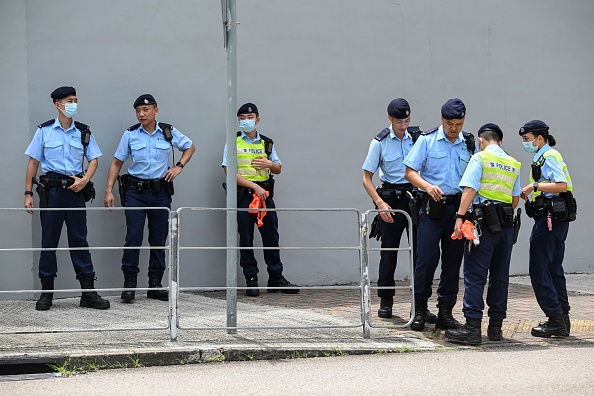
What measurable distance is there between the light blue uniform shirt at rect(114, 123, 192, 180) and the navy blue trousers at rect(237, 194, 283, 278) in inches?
38.9

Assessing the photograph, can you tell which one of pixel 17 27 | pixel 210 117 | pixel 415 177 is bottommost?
pixel 415 177

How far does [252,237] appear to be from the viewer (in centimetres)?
989

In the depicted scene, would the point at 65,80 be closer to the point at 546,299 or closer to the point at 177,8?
the point at 177,8

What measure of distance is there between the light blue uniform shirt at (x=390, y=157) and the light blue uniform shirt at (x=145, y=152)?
7.55 ft

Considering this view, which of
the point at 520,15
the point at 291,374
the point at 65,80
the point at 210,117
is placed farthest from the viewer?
the point at 520,15

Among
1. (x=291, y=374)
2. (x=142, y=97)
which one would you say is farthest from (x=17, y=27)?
(x=291, y=374)

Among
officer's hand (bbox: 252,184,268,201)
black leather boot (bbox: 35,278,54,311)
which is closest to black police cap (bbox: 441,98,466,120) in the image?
officer's hand (bbox: 252,184,268,201)

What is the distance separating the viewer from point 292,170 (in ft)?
34.6

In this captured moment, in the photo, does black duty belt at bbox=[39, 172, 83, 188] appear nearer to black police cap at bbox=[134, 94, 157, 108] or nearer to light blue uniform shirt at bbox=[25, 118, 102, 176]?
light blue uniform shirt at bbox=[25, 118, 102, 176]

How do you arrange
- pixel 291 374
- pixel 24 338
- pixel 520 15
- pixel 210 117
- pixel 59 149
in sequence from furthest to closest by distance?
pixel 520 15, pixel 210 117, pixel 59 149, pixel 24 338, pixel 291 374

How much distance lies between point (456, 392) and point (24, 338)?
11.2 ft

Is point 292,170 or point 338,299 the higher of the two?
point 292,170

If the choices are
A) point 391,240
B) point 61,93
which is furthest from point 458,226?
point 61,93

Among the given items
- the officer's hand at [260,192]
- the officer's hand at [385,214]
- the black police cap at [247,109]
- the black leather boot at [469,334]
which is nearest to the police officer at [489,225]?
the black leather boot at [469,334]
